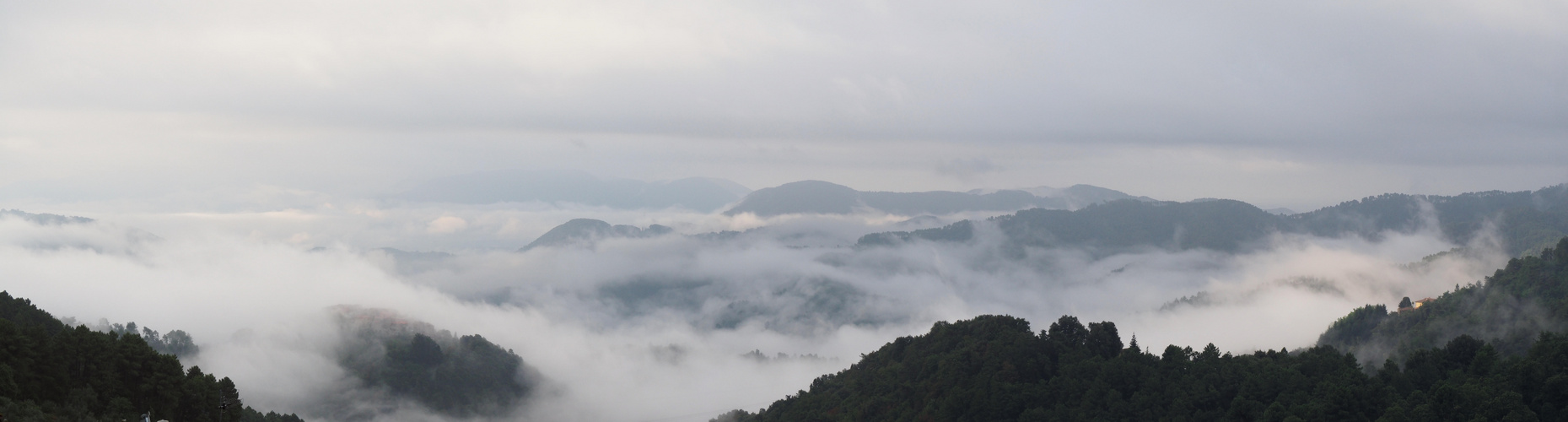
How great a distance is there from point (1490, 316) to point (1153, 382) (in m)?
92.0

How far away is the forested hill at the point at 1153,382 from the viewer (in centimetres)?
6931

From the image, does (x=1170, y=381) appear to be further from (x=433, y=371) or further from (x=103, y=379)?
(x=433, y=371)

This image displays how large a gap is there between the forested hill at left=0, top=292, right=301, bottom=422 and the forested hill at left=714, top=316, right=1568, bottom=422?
2424 inches

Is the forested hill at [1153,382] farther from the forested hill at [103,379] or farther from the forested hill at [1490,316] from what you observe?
the forested hill at [103,379]

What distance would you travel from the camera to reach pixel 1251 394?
263 feet

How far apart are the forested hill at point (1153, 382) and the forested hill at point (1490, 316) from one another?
Answer: 2292 inches

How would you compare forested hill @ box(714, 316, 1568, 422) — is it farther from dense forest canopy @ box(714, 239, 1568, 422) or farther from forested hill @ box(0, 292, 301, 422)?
forested hill @ box(0, 292, 301, 422)

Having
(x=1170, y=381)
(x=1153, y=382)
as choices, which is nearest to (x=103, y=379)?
(x=1153, y=382)

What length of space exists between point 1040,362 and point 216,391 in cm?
7051

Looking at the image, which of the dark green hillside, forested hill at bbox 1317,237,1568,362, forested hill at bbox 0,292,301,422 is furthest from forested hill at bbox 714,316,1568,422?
the dark green hillside

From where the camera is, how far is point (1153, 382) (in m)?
87.5

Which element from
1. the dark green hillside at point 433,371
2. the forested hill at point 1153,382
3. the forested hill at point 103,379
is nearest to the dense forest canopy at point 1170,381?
the forested hill at point 1153,382

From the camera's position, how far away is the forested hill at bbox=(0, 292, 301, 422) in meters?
61.2

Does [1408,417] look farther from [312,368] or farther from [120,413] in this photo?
[312,368]
